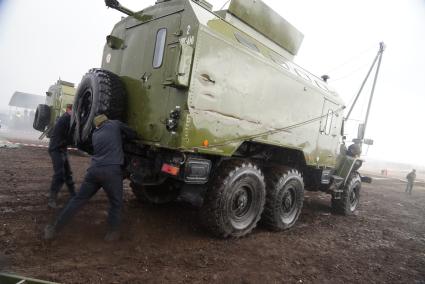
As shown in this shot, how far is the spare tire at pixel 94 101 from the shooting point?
15.0 ft

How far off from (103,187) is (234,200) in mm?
1952

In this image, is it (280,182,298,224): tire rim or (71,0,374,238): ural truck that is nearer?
(71,0,374,238): ural truck

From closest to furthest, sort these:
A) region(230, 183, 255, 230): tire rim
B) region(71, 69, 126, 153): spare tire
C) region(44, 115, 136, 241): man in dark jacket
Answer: region(44, 115, 136, 241): man in dark jacket < region(71, 69, 126, 153): spare tire < region(230, 183, 255, 230): tire rim

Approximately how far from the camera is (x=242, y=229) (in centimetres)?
507

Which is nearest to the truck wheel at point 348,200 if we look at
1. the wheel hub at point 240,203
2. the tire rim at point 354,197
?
the tire rim at point 354,197

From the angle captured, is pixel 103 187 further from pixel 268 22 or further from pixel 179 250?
pixel 268 22

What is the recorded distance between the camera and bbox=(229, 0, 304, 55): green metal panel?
557cm

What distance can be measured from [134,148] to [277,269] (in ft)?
9.10

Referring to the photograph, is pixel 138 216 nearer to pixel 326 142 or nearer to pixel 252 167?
pixel 252 167

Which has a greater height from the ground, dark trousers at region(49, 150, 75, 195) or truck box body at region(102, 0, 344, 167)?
truck box body at region(102, 0, 344, 167)

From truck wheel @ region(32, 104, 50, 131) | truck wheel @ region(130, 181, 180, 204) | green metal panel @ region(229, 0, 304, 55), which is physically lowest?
truck wheel @ region(130, 181, 180, 204)

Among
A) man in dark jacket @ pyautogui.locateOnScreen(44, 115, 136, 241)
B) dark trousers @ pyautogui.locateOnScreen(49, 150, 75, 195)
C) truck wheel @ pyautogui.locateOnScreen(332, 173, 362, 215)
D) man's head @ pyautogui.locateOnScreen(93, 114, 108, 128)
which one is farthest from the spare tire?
truck wheel @ pyautogui.locateOnScreen(332, 173, 362, 215)

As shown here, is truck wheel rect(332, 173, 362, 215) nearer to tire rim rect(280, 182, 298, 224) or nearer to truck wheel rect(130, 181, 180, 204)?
tire rim rect(280, 182, 298, 224)

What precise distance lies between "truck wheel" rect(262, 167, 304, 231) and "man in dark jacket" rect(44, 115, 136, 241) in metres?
2.64
